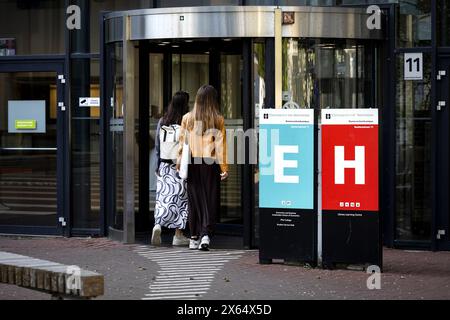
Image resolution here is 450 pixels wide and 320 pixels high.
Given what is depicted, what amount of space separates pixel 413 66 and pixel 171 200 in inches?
126

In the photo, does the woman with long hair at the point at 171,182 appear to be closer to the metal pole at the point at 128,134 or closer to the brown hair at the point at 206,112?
the metal pole at the point at 128,134

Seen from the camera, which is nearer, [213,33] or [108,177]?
[213,33]

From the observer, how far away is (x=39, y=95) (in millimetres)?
13625

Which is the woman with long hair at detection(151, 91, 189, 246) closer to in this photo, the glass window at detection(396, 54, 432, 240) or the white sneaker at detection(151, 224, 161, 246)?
the white sneaker at detection(151, 224, 161, 246)

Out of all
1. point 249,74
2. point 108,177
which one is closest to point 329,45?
point 249,74

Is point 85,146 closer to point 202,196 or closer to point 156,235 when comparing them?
point 156,235

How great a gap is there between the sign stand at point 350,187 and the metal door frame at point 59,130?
4.44 meters

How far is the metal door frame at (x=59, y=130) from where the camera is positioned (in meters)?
13.5

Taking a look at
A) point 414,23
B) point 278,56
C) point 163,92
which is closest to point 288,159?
point 278,56

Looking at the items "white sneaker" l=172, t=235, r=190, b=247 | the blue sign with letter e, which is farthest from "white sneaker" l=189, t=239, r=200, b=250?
the blue sign with letter e

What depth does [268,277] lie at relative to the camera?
984cm

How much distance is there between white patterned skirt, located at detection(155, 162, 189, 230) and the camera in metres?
12.4
